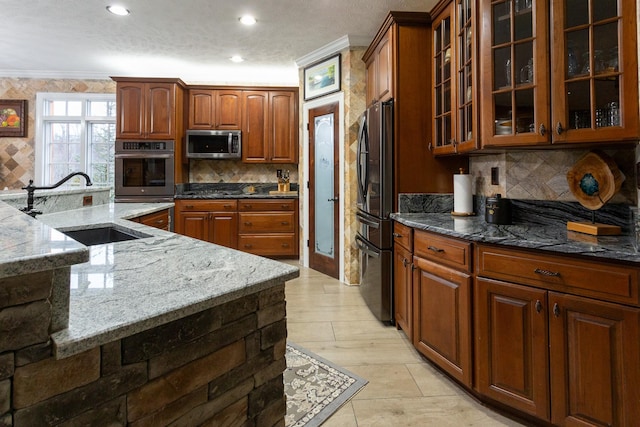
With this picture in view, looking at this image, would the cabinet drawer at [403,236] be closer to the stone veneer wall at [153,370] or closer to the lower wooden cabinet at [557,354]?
the lower wooden cabinet at [557,354]

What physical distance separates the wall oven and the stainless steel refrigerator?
2911mm

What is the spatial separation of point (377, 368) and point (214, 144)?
154 inches

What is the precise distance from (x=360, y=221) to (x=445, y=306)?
1414 mm

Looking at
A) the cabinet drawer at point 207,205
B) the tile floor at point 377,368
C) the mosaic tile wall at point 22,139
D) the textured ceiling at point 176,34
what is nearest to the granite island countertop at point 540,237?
the tile floor at point 377,368

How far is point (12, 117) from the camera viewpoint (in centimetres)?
503

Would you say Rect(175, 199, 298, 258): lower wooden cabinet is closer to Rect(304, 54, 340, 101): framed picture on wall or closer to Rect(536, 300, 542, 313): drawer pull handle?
Rect(304, 54, 340, 101): framed picture on wall

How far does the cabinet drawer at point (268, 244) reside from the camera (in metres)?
4.77

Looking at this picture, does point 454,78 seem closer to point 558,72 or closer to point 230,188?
point 558,72

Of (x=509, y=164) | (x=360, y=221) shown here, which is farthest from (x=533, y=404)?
(x=360, y=221)

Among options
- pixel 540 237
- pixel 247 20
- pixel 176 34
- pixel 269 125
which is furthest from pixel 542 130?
pixel 269 125

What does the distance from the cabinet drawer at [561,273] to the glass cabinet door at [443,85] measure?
101 cm

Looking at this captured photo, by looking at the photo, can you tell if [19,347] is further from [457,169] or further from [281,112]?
[281,112]

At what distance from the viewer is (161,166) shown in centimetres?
468

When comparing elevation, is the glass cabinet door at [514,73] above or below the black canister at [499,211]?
above
